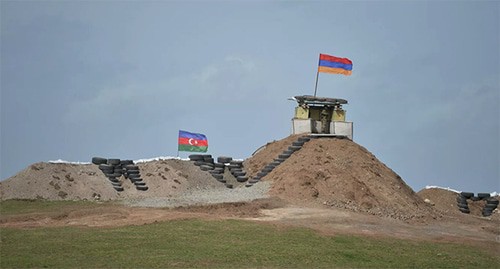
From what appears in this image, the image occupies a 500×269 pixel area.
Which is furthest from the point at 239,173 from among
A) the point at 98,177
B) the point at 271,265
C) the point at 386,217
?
the point at 271,265

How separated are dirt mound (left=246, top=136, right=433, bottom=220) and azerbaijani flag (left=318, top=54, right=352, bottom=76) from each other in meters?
5.59

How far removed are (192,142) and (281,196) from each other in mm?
13771

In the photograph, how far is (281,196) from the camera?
38.3 metres

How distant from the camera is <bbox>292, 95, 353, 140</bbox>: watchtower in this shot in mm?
48125

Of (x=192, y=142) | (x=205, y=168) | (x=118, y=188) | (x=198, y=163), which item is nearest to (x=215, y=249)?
(x=118, y=188)

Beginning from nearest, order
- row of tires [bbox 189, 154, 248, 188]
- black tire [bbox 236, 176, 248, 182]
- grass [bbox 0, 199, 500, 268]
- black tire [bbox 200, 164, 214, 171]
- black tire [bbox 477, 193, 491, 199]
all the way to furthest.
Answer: grass [bbox 0, 199, 500, 268]
black tire [bbox 236, 176, 248, 182]
row of tires [bbox 189, 154, 248, 188]
black tire [bbox 200, 164, 214, 171]
black tire [bbox 477, 193, 491, 199]

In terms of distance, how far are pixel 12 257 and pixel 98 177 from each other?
22469 mm

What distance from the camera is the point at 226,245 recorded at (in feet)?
80.6

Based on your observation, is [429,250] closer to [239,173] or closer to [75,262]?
[75,262]

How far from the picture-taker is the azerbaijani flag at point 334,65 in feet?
158

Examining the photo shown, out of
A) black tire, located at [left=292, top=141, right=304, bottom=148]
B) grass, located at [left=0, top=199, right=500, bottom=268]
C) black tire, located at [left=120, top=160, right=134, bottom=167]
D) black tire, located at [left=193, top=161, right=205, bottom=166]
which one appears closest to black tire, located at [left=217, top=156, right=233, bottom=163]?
black tire, located at [left=193, top=161, right=205, bottom=166]

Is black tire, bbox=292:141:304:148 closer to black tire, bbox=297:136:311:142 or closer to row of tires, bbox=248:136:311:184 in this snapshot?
row of tires, bbox=248:136:311:184

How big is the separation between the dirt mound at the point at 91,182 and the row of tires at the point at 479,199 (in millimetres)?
19732

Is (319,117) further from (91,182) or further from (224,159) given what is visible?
(91,182)
